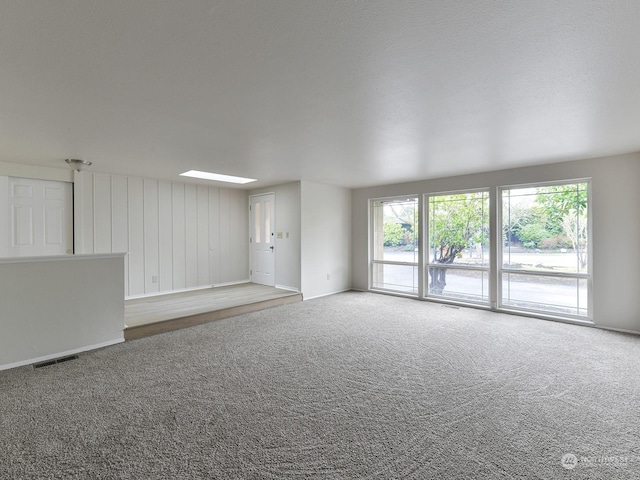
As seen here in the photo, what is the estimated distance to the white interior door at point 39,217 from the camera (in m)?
4.53

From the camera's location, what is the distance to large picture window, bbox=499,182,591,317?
4.59 m

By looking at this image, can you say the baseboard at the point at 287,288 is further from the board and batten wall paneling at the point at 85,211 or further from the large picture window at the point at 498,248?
the board and batten wall paneling at the point at 85,211

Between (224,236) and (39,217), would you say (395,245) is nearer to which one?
(224,236)

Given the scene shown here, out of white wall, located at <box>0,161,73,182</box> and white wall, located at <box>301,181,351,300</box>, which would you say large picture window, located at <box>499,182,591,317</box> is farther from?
white wall, located at <box>0,161,73,182</box>

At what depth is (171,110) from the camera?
A: 266cm

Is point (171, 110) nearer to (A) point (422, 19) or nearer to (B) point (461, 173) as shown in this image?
(A) point (422, 19)

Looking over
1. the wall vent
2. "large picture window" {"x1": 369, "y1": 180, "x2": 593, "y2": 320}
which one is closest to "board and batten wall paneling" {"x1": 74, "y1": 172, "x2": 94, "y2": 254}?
the wall vent

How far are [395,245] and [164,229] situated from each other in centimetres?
476

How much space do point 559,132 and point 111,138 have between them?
4.87m

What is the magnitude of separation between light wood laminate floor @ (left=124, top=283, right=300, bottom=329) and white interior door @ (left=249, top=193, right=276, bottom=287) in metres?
0.41

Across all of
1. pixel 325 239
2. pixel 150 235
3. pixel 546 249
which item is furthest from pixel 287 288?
pixel 546 249

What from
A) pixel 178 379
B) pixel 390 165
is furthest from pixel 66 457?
pixel 390 165

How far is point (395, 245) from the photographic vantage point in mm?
6672

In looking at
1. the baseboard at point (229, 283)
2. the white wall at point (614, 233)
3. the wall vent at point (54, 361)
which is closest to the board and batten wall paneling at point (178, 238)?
the baseboard at point (229, 283)
